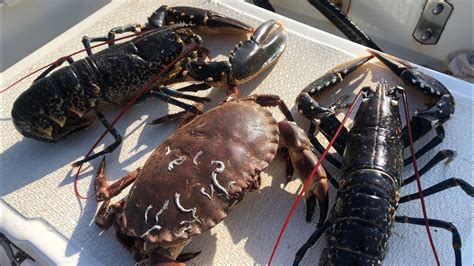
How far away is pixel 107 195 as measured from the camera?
2.21 metres

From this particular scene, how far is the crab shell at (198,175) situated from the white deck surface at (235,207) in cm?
22

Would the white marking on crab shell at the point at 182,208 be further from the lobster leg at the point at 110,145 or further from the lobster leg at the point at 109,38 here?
the lobster leg at the point at 109,38

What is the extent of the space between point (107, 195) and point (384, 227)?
1.27 m

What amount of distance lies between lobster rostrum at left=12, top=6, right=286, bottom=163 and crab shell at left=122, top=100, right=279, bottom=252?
43 cm

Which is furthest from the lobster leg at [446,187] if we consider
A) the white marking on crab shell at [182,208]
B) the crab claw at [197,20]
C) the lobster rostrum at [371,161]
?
the crab claw at [197,20]

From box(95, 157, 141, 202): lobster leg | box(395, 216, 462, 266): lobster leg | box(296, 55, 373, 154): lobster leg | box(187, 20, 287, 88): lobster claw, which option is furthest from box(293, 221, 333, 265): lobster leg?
box(187, 20, 287, 88): lobster claw

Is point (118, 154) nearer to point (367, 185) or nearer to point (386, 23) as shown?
point (367, 185)

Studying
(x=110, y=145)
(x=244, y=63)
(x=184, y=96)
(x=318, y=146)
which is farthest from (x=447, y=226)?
(x=110, y=145)

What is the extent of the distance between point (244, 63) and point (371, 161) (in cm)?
90

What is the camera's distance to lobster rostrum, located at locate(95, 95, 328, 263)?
1914 millimetres

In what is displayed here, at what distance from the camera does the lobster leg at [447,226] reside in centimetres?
→ 199

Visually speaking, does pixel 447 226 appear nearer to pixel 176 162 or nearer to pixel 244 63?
pixel 176 162

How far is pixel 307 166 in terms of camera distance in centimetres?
213

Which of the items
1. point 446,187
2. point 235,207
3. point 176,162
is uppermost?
point 176,162
